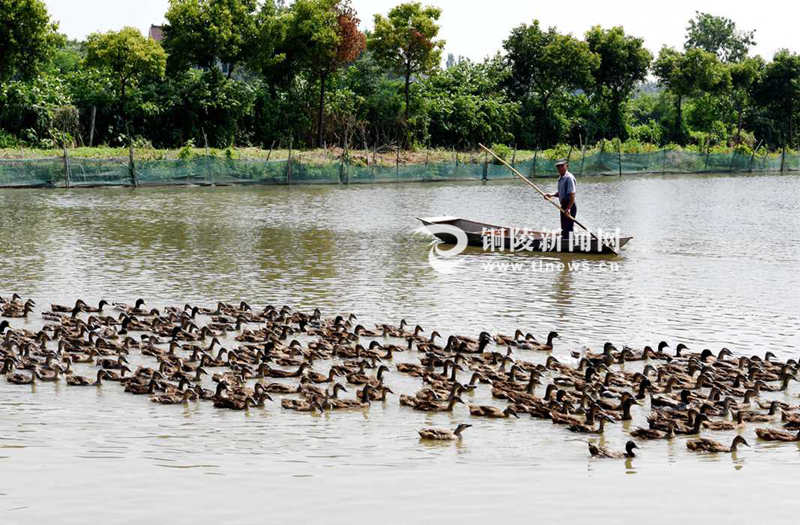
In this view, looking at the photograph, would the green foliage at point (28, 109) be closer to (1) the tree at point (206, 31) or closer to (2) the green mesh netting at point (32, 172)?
(1) the tree at point (206, 31)

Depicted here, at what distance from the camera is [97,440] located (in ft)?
32.8

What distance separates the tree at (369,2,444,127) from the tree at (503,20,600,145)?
973cm

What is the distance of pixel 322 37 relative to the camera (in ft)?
178

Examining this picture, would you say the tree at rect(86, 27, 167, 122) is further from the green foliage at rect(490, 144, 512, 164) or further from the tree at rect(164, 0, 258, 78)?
the green foliage at rect(490, 144, 512, 164)

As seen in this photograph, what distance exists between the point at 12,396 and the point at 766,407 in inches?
330

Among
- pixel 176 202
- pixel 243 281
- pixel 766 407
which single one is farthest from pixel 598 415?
pixel 176 202

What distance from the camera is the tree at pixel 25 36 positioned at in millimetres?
44812

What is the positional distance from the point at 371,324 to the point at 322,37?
40.7 metres

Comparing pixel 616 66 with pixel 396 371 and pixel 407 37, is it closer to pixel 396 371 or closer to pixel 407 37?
pixel 407 37

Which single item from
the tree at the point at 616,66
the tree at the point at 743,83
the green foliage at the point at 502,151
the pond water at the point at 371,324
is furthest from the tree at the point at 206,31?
the tree at the point at 743,83

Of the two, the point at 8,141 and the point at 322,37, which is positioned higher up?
the point at 322,37

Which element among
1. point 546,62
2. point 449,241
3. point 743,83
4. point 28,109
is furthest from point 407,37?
point 449,241

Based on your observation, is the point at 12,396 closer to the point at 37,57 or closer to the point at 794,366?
the point at 794,366

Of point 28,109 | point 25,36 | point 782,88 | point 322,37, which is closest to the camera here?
point 25,36
